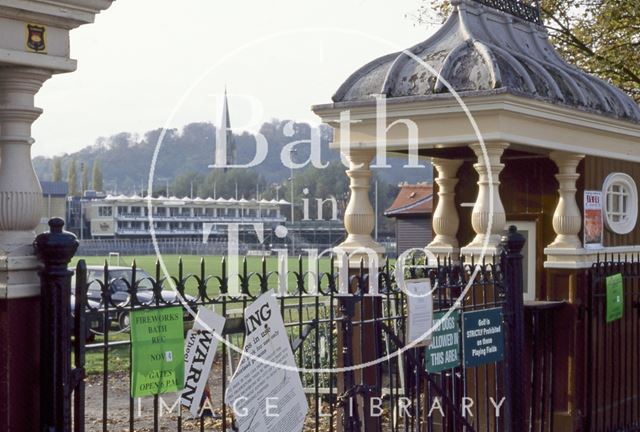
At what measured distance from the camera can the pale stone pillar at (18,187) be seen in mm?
4109

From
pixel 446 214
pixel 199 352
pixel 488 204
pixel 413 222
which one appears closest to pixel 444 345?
pixel 488 204

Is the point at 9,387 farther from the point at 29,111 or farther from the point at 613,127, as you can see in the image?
the point at 613,127

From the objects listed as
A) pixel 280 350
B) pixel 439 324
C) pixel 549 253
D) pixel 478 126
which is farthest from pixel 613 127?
pixel 280 350

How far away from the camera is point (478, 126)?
7.54 metres

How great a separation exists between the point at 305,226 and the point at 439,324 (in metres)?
46.6

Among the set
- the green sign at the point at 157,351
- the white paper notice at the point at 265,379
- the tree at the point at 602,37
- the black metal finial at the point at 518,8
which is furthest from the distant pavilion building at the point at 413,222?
the green sign at the point at 157,351

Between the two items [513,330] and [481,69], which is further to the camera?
[481,69]

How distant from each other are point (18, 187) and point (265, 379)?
1.81 metres

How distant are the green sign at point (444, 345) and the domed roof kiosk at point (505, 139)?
128cm

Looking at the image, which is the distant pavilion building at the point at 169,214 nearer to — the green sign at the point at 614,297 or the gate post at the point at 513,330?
the green sign at the point at 614,297

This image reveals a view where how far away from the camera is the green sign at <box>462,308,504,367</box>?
22.0ft

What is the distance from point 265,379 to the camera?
5199mm

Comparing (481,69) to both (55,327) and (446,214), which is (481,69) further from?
(55,327)

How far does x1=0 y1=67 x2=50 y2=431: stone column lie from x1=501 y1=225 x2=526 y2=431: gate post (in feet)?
13.6
